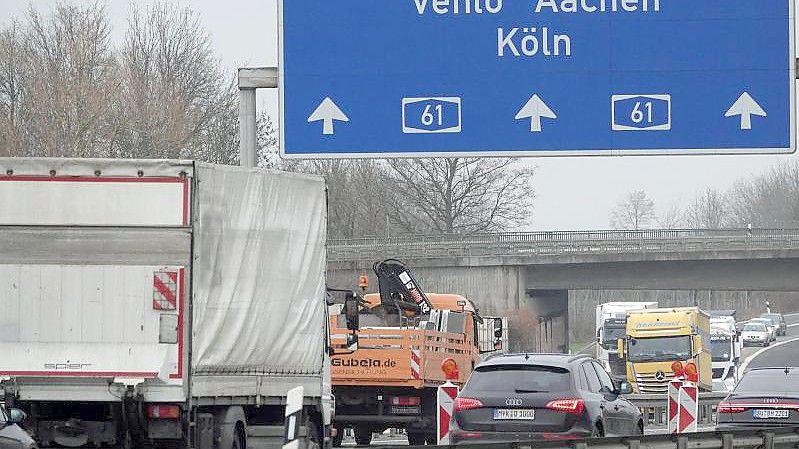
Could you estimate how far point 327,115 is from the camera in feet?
52.0

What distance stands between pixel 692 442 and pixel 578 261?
4751 cm

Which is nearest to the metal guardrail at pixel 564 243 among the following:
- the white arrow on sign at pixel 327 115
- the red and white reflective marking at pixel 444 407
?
the red and white reflective marking at pixel 444 407

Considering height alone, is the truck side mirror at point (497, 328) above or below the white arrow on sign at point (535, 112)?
below

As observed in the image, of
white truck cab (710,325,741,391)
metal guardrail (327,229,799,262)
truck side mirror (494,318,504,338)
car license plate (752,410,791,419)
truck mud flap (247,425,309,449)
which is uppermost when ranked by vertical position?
metal guardrail (327,229,799,262)

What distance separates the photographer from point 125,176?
549 inches

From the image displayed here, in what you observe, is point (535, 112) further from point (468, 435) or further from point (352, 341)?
point (352, 341)

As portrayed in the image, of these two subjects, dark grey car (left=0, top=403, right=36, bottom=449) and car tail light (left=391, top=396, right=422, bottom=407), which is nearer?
dark grey car (left=0, top=403, right=36, bottom=449)

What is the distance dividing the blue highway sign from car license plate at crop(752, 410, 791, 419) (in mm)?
6469

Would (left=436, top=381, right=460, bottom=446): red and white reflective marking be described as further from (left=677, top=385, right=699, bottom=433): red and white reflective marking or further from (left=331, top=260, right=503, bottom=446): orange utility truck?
(left=677, top=385, right=699, bottom=433): red and white reflective marking

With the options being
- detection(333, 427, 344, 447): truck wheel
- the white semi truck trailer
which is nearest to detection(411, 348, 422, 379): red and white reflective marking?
detection(333, 427, 344, 447): truck wheel

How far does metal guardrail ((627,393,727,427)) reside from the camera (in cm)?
3378

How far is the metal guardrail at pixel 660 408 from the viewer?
1330 inches

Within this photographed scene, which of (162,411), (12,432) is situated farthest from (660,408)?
(12,432)

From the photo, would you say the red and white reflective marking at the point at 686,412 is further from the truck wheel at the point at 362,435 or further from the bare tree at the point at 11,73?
the bare tree at the point at 11,73
